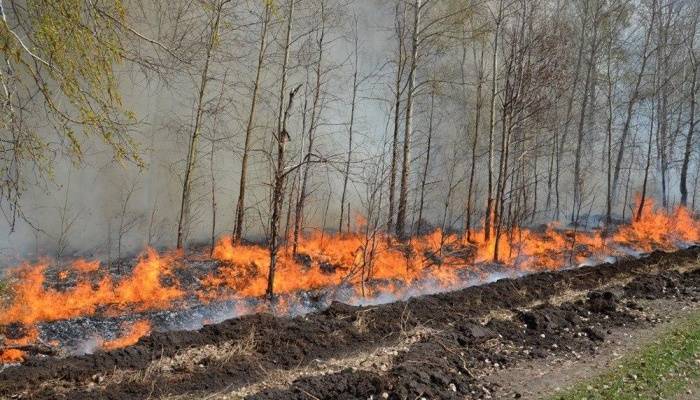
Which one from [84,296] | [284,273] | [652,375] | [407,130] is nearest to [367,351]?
[652,375]

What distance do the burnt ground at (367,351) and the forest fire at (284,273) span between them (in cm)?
129

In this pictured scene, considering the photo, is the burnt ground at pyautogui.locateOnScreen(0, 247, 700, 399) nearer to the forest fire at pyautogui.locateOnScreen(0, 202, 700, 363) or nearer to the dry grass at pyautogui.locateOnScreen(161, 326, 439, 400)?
the dry grass at pyautogui.locateOnScreen(161, 326, 439, 400)

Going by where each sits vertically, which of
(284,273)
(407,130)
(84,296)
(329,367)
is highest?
(407,130)

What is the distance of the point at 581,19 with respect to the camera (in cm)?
2255

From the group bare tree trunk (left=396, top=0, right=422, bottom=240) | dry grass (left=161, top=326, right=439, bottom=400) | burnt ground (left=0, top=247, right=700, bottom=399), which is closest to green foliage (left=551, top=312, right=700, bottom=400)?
burnt ground (left=0, top=247, right=700, bottom=399)

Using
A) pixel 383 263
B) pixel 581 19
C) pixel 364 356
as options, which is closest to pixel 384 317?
pixel 364 356

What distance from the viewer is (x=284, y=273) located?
10852 millimetres

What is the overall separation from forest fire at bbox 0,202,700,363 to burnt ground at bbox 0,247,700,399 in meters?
1.29

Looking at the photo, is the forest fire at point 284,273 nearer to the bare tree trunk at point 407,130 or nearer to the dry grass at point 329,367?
the bare tree trunk at point 407,130

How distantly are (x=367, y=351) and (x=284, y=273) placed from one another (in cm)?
410

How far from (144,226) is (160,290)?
524cm

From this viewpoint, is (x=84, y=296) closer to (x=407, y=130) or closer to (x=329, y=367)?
(x=329, y=367)

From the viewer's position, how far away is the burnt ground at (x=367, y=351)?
18.6ft

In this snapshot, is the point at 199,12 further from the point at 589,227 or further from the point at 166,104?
the point at 589,227
